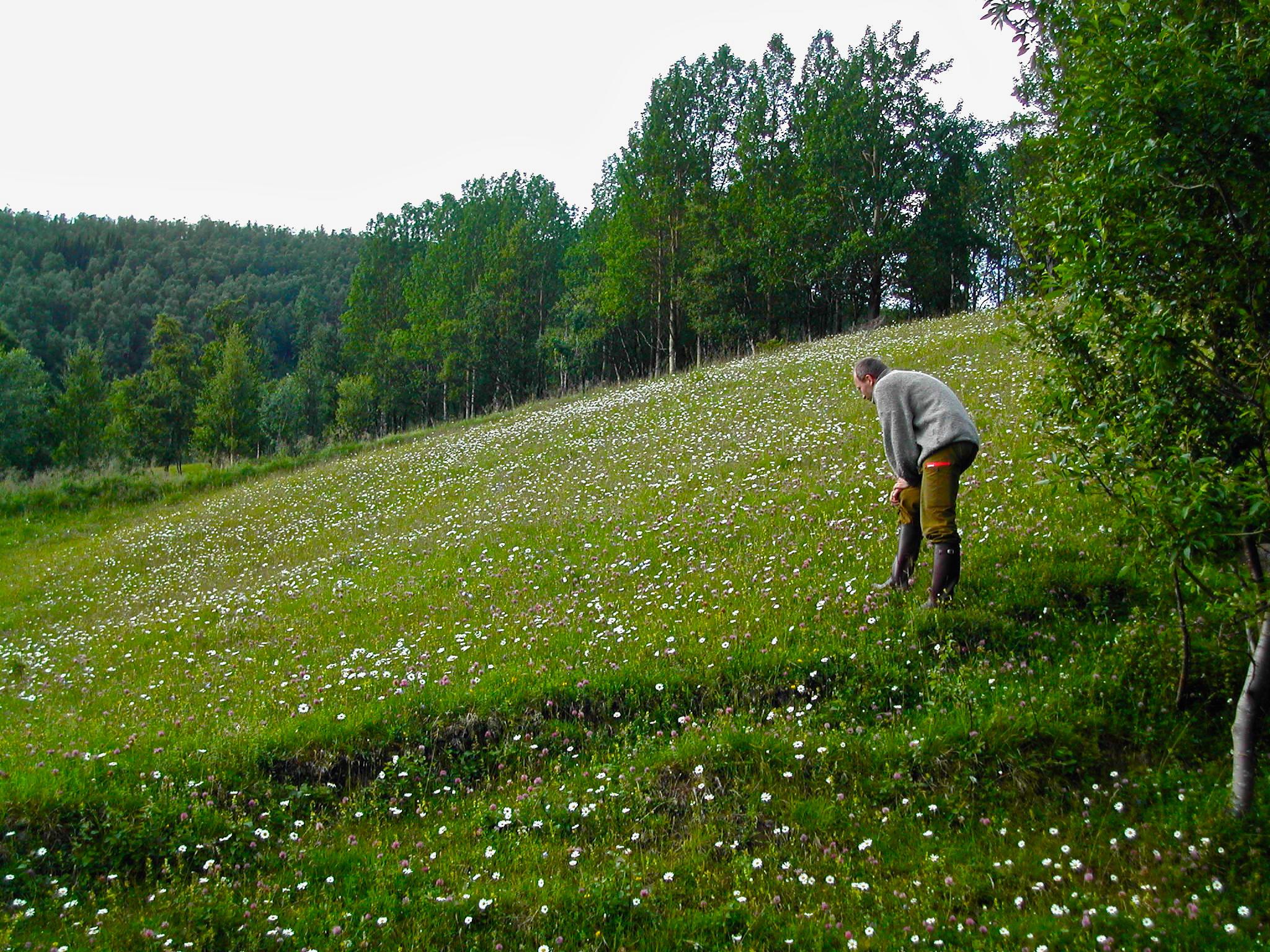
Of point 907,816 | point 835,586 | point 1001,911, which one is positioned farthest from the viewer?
point 835,586

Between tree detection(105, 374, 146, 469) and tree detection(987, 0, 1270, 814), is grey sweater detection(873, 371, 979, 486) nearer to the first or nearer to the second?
tree detection(987, 0, 1270, 814)

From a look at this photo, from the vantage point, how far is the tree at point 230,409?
54.7 m

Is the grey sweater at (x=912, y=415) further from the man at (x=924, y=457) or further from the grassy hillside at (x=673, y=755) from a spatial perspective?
the grassy hillside at (x=673, y=755)

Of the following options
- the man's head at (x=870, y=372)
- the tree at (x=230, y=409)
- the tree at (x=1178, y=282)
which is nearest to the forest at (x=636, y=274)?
the tree at (x=230, y=409)

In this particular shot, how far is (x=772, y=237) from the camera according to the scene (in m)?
44.3

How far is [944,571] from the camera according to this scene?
6977 mm

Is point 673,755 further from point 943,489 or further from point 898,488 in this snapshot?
point 898,488

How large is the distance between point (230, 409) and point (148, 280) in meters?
110

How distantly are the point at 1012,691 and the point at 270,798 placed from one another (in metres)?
5.57

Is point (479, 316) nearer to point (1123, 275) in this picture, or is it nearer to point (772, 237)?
point (772, 237)

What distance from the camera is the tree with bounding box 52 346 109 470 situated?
5262cm

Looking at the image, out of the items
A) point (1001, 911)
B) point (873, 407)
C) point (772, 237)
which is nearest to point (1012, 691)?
point (1001, 911)

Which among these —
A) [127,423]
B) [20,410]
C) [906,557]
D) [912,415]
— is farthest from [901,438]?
[127,423]

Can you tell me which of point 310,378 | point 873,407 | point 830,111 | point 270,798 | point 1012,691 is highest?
point 830,111
